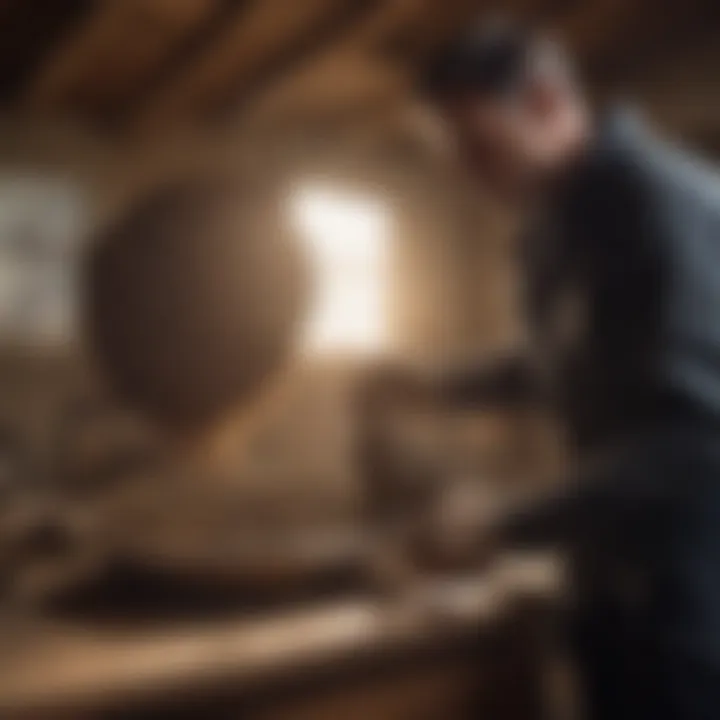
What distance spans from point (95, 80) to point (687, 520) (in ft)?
1.46

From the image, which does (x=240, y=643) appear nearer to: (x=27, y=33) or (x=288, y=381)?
(x=288, y=381)

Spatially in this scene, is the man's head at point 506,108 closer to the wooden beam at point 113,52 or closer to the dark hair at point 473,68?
the dark hair at point 473,68

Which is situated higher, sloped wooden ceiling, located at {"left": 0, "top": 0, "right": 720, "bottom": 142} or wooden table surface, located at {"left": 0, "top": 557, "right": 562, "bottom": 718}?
sloped wooden ceiling, located at {"left": 0, "top": 0, "right": 720, "bottom": 142}

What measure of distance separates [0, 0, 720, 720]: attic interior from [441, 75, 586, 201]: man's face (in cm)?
2

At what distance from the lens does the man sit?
818 mm

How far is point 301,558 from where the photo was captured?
82cm

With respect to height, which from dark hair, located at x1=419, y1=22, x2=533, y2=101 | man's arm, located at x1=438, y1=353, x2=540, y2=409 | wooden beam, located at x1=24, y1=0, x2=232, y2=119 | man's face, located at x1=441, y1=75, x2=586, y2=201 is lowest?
man's arm, located at x1=438, y1=353, x2=540, y2=409

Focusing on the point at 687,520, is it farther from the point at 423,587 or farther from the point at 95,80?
the point at 95,80

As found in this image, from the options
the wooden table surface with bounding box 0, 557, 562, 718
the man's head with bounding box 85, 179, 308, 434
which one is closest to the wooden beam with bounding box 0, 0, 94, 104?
the man's head with bounding box 85, 179, 308, 434

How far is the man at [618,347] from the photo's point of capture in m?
0.82

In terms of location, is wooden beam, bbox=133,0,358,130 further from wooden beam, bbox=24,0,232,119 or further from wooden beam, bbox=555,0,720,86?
wooden beam, bbox=555,0,720,86

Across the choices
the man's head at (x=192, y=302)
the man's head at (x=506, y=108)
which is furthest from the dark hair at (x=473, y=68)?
the man's head at (x=192, y=302)

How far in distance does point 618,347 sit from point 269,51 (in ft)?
0.93

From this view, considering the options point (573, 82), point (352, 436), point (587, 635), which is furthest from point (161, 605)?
point (573, 82)
